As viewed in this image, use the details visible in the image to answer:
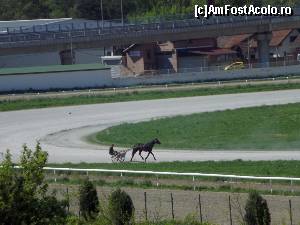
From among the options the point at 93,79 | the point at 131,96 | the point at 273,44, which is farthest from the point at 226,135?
the point at 273,44

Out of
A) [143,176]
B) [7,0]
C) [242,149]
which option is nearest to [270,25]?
[242,149]

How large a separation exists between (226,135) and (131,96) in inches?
814

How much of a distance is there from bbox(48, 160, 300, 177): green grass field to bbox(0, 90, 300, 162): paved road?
1.88 metres

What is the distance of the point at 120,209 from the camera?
20.8 meters

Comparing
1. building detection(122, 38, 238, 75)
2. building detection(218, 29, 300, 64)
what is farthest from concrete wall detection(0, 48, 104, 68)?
building detection(218, 29, 300, 64)

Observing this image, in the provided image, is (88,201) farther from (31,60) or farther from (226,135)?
(31,60)

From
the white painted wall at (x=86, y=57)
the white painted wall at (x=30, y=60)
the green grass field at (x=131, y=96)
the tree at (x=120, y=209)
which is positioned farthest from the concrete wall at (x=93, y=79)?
the tree at (x=120, y=209)

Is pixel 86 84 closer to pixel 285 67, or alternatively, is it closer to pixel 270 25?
pixel 285 67

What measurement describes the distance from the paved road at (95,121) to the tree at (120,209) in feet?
43.5

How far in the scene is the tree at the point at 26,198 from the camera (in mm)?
15297

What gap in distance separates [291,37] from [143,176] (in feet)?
216

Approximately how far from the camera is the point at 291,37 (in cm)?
9275

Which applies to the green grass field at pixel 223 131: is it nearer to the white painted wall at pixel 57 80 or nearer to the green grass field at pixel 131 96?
the green grass field at pixel 131 96

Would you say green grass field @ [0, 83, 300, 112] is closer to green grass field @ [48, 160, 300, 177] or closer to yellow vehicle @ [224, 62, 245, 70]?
yellow vehicle @ [224, 62, 245, 70]
